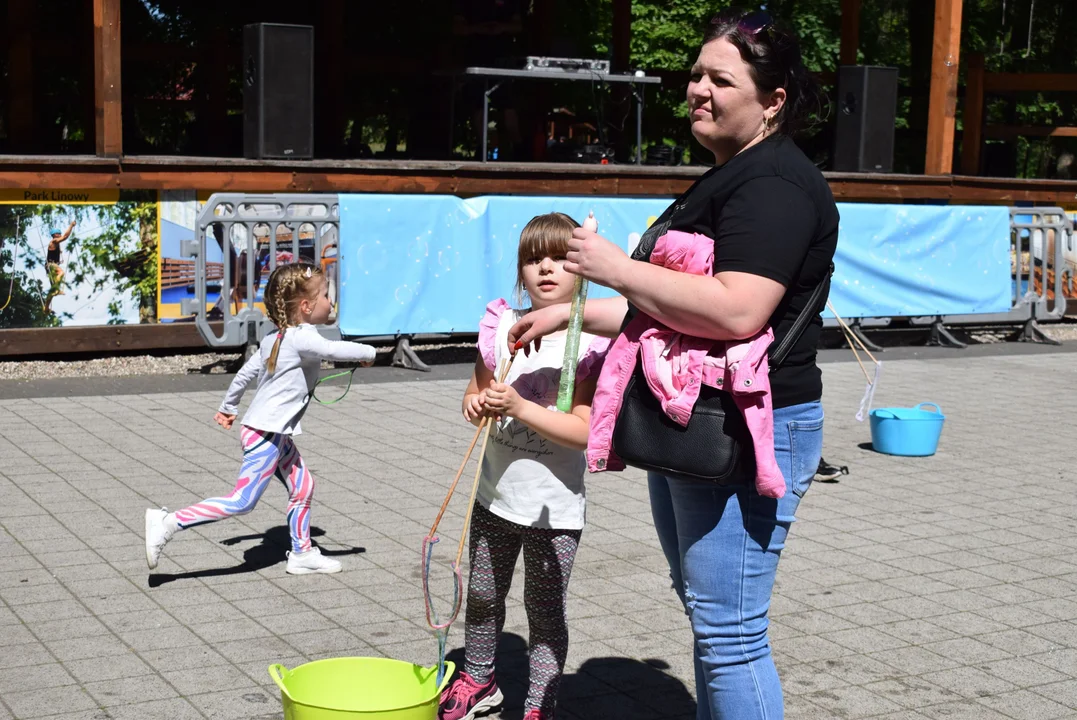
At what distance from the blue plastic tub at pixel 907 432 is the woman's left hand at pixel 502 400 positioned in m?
4.92

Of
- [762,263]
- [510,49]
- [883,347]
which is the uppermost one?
[510,49]

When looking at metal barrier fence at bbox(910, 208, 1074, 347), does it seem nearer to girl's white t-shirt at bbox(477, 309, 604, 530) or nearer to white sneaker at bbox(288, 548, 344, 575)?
white sneaker at bbox(288, 548, 344, 575)

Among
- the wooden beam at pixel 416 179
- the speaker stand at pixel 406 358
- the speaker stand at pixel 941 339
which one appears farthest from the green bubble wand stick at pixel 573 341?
the speaker stand at pixel 941 339

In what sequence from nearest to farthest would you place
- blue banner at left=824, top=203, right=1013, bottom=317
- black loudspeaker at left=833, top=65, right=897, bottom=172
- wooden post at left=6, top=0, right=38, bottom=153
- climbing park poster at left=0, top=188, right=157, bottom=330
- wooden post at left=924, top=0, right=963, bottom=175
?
climbing park poster at left=0, top=188, right=157, bottom=330 → blue banner at left=824, top=203, right=1013, bottom=317 → wooden post at left=924, top=0, right=963, bottom=175 → black loudspeaker at left=833, top=65, right=897, bottom=172 → wooden post at left=6, top=0, right=38, bottom=153

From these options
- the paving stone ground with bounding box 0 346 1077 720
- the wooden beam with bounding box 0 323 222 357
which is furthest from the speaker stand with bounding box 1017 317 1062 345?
the wooden beam with bounding box 0 323 222 357

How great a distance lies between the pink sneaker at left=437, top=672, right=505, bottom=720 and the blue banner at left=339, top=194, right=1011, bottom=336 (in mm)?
6618

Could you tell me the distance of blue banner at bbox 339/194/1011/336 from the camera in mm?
10438

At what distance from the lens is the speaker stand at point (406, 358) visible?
1065 cm

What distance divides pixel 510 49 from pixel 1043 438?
41.9ft

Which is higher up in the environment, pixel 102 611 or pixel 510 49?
pixel 510 49

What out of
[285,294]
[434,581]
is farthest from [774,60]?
[434,581]

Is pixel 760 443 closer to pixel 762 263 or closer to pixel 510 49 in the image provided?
pixel 762 263

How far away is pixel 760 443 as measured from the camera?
2.69 m

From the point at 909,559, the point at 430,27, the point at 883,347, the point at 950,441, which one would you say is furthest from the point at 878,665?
the point at 430,27
